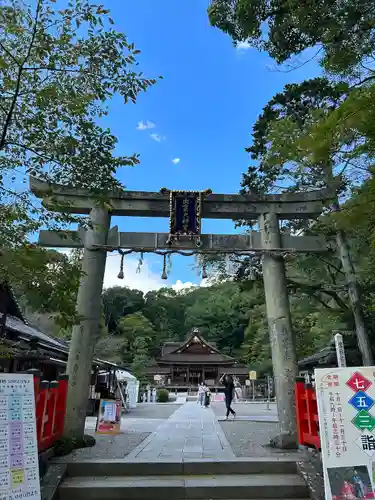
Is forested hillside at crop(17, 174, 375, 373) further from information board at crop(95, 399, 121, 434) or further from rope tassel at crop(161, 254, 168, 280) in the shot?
information board at crop(95, 399, 121, 434)

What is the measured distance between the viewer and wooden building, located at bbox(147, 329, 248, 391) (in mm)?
45969

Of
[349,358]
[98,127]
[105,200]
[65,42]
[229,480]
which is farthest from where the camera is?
[349,358]

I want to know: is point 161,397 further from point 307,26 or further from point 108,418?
point 307,26

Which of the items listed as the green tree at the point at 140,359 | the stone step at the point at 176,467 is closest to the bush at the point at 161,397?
the green tree at the point at 140,359

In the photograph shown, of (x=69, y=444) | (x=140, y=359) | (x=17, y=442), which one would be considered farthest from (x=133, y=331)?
(x=17, y=442)

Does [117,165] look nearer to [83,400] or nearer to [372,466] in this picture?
[372,466]

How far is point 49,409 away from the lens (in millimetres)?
6461

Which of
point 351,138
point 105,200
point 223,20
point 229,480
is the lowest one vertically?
point 229,480

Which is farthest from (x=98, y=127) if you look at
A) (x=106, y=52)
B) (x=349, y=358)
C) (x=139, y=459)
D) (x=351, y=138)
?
(x=349, y=358)

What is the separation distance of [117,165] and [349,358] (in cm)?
1139

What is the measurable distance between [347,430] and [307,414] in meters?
2.69

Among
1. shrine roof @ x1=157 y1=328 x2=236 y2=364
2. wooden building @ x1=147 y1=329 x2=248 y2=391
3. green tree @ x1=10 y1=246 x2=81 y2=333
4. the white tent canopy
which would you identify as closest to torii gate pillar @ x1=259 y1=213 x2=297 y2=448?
green tree @ x1=10 y1=246 x2=81 y2=333

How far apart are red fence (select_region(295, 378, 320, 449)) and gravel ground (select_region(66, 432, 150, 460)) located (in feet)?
10.2

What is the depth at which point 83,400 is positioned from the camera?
7574 mm
